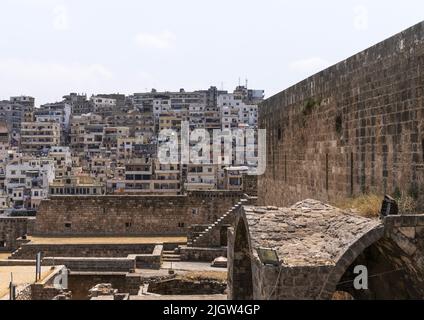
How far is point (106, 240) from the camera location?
90.3ft

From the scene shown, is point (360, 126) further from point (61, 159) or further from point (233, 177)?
point (61, 159)

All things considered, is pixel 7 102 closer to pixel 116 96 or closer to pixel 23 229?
pixel 116 96

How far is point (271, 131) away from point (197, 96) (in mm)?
93807

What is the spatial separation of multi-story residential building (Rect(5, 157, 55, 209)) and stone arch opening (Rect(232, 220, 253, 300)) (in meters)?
50.1

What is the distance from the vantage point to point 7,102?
371 ft

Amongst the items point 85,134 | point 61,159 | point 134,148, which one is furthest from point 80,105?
point 61,159

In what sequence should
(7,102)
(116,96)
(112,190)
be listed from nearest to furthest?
(112,190) < (7,102) < (116,96)

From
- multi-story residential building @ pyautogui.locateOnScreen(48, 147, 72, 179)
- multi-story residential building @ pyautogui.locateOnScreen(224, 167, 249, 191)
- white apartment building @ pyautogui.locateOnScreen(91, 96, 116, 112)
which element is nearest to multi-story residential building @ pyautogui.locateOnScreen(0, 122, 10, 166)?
multi-story residential building @ pyautogui.locateOnScreen(48, 147, 72, 179)

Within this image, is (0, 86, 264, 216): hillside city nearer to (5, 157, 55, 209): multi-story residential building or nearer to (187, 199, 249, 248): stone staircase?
(5, 157, 55, 209): multi-story residential building

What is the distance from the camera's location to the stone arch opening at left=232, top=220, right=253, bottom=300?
10.6m

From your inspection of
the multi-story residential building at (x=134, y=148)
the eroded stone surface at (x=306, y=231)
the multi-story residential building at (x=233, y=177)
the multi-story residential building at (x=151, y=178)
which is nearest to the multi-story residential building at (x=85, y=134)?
the multi-story residential building at (x=134, y=148)

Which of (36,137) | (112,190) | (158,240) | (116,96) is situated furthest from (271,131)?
(116,96)
